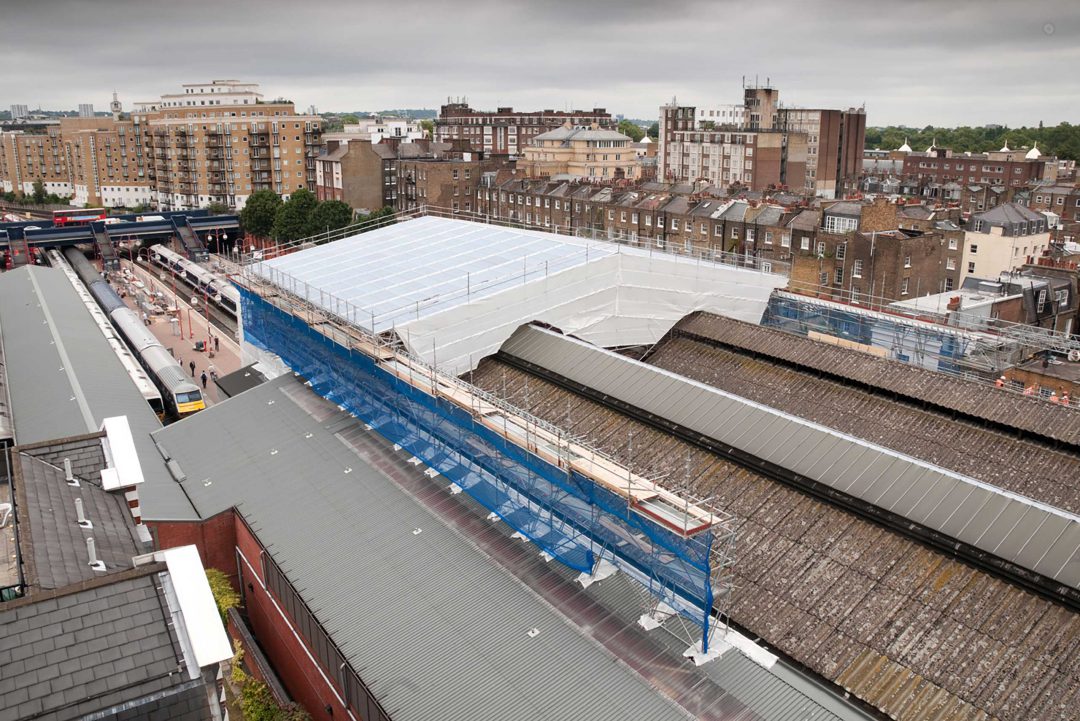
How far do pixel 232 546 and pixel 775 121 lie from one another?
10869 cm

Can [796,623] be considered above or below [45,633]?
below

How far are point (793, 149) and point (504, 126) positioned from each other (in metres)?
56.9

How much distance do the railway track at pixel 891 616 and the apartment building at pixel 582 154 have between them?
8250 centimetres

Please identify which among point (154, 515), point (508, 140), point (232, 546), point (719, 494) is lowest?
point (232, 546)

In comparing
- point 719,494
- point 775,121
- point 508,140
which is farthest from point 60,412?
point 508,140

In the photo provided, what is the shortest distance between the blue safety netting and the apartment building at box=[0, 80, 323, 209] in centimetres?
8855

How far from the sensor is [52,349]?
4112 cm

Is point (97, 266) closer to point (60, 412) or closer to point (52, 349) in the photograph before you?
point (52, 349)

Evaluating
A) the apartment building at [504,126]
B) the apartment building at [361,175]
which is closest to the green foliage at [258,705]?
the apartment building at [361,175]

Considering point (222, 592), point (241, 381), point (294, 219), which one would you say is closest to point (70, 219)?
point (294, 219)

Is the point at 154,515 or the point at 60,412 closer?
the point at 154,515

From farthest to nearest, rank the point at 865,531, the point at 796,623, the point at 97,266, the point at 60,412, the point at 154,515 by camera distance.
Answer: the point at 97,266 < the point at 60,412 < the point at 154,515 < the point at 865,531 < the point at 796,623

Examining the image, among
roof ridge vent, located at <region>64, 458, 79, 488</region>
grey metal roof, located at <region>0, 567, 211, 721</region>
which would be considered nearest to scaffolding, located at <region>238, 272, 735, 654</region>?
grey metal roof, located at <region>0, 567, 211, 721</region>

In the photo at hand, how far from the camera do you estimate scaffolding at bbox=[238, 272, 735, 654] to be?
15664 mm
